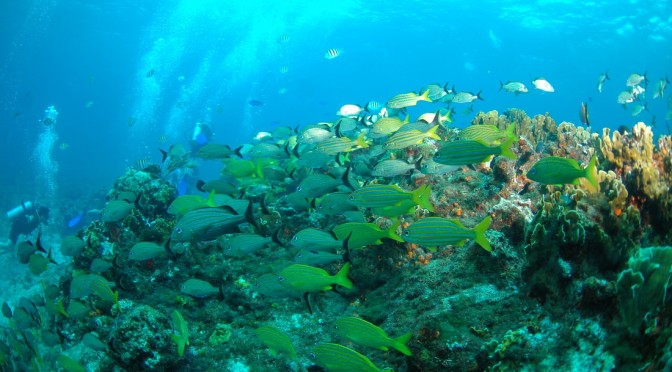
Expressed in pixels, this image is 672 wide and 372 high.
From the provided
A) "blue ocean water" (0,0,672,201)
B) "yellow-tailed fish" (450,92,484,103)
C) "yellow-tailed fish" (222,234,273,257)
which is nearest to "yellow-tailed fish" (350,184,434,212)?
"yellow-tailed fish" (222,234,273,257)

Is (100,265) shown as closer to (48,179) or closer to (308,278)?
(308,278)

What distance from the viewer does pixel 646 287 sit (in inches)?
86.7

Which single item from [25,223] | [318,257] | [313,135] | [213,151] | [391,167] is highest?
[25,223]

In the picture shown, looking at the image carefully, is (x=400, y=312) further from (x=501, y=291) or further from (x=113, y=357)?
(x=113, y=357)

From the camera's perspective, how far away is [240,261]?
620 centimetres

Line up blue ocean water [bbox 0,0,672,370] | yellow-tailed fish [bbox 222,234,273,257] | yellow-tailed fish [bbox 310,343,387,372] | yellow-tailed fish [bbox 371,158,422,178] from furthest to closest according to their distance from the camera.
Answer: yellow-tailed fish [bbox 371,158,422,178] < blue ocean water [bbox 0,0,672,370] < yellow-tailed fish [bbox 222,234,273,257] < yellow-tailed fish [bbox 310,343,387,372]

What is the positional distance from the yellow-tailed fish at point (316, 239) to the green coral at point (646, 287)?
258 centimetres

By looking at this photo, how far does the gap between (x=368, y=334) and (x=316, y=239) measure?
1.36m

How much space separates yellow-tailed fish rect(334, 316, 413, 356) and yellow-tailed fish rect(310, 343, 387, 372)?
243mm

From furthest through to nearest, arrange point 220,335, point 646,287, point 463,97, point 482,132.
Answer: point 463,97, point 482,132, point 220,335, point 646,287

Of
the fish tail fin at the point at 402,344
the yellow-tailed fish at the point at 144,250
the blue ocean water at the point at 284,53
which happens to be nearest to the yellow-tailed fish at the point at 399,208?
the fish tail fin at the point at 402,344

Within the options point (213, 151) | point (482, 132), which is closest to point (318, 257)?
point (482, 132)

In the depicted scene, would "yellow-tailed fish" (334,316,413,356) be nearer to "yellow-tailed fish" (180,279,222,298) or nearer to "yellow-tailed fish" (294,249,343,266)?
"yellow-tailed fish" (294,249,343,266)

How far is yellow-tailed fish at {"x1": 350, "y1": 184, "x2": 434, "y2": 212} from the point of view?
4086mm
